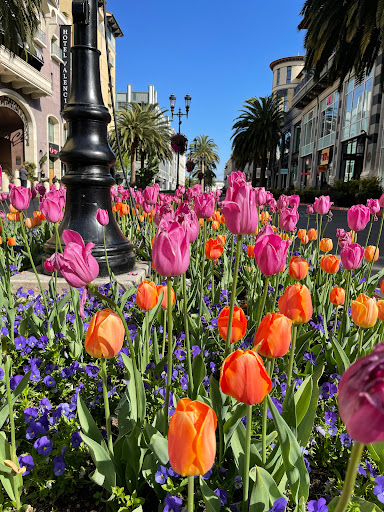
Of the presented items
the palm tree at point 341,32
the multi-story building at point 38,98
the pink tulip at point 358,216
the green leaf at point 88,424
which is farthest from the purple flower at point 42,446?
the multi-story building at point 38,98

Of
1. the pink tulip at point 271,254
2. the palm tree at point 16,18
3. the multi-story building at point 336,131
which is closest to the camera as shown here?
the pink tulip at point 271,254

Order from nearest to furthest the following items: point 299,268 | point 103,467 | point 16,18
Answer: point 103,467 → point 299,268 → point 16,18

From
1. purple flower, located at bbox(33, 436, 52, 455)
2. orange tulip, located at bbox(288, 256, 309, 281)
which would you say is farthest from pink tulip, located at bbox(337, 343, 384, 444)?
orange tulip, located at bbox(288, 256, 309, 281)

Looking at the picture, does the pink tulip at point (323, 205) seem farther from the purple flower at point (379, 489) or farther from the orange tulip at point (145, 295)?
the purple flower at point (379, 489)

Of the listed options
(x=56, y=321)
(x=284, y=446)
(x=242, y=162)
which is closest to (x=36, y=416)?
(x=56, y=321)

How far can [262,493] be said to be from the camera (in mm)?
926

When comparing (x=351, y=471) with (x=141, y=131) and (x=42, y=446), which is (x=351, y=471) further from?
(x=141, y=131)

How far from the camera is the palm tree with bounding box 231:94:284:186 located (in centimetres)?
3888

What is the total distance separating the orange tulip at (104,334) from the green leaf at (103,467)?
251 mm

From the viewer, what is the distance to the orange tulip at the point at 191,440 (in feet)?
2.11

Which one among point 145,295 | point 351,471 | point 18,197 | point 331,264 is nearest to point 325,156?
point 331,264

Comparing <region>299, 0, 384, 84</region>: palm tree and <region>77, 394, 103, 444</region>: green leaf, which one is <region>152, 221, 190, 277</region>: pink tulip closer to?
<region>77, 394, 103, 444</region>: green leaf

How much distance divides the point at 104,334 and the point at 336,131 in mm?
32461

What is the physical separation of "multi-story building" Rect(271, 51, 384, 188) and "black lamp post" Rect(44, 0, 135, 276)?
14984 mm
